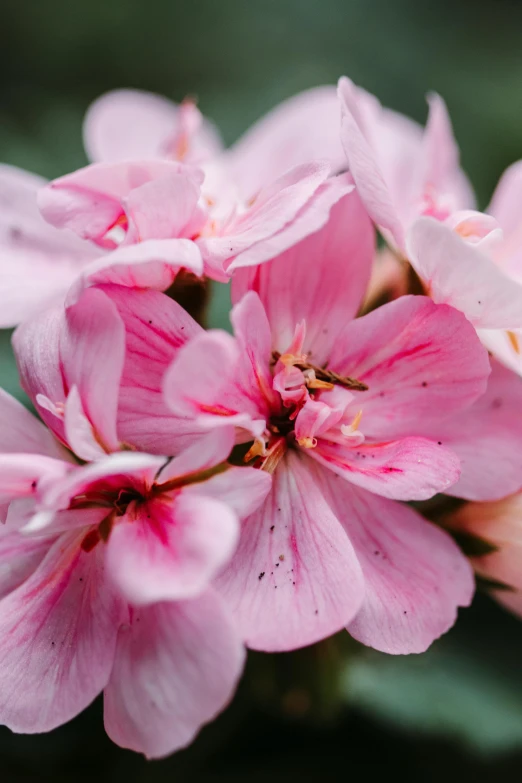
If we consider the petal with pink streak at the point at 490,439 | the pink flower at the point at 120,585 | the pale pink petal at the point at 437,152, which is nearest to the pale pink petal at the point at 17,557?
the pink flower at the point at 120,585

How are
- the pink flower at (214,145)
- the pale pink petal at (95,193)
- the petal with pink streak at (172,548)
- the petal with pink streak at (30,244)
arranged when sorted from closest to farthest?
the petal with pink streak at (172,548)
the pale pink petal at (95,193)
the petal with pink streak at (30,244)
the pink flower at (214,145)

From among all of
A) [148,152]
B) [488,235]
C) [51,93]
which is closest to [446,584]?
[488,235]

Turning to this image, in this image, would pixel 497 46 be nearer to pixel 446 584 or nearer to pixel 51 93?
pixel 51 93

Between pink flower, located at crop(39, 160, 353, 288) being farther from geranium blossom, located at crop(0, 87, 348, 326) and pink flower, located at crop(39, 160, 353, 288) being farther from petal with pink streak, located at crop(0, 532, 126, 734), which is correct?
petal with pink streak, located at crop(0, 532, 126, 734)

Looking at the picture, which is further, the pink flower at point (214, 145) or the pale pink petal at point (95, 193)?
the pink flower at point (214, 145)

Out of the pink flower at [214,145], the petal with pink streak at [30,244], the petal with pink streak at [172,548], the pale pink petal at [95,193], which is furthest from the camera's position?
the pink flower at [214,145]

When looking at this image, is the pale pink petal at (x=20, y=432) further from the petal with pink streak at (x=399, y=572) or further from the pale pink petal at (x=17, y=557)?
the petal with pink streak at (x=399, y=572)

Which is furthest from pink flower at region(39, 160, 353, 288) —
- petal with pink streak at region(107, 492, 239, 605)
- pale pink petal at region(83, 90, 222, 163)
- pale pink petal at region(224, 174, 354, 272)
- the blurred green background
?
the blurred green background

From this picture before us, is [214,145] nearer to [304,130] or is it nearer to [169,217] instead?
[304,130]
